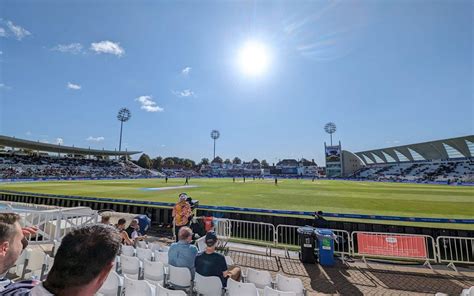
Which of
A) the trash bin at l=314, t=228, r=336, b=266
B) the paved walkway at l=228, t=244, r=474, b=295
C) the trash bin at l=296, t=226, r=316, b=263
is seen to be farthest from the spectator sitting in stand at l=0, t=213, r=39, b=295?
the trash bin at l=314, t=228, r=336, b=266

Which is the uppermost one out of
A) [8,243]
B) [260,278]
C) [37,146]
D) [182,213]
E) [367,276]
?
[37,146]

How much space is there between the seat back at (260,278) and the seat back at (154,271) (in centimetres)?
172

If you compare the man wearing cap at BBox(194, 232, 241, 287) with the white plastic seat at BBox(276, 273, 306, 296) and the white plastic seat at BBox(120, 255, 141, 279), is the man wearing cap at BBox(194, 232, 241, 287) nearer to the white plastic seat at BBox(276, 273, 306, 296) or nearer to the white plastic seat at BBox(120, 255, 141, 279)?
the white plastic seat at BBox(276, 273, 306, 296)

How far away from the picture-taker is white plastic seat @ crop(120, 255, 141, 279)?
4871 mm

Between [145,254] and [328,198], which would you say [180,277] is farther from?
[328,198]

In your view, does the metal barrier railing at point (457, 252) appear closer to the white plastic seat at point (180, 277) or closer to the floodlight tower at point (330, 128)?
→ the white plastic seat at point (180, 277)

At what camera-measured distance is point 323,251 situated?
7.68m

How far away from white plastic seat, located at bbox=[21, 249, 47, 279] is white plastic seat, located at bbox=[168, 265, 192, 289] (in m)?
2.93

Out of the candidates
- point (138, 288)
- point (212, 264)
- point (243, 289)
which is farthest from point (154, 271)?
point (243, 289)

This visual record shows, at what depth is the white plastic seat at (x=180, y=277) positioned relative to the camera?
14.7 feet

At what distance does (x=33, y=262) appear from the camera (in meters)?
5.23

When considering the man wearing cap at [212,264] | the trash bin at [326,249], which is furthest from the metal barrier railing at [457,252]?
the man wearing cap at [212,264]

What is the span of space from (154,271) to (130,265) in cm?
63

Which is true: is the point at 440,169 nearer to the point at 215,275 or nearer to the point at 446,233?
the point at 446,233
